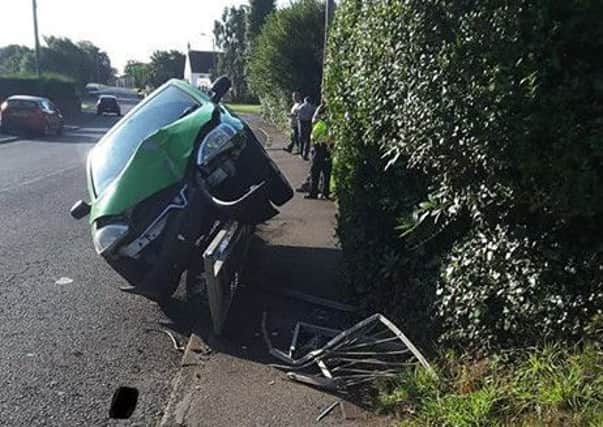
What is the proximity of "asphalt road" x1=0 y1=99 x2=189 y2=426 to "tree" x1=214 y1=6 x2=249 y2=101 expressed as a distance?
58.6 meters

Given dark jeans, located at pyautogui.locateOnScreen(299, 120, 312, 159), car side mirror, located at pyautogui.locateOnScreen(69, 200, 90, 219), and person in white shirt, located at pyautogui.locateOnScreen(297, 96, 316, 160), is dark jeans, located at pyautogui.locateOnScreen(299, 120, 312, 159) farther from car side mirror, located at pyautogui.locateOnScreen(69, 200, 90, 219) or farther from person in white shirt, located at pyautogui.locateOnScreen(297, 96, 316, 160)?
car side mirror, located at pyautogui.locateOnScreen(69, 200, 90, 219)

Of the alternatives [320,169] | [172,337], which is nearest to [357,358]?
[172,337]

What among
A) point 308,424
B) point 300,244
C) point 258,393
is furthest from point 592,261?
point 300,244

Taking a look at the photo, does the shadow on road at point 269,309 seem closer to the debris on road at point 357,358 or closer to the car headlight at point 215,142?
the debris on road at point 357,358

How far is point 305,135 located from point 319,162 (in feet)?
16.4

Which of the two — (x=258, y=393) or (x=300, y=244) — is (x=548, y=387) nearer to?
(x=258, y=393)

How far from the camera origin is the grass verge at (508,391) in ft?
9.37

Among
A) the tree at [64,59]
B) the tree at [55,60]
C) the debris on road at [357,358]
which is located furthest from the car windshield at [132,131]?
the tree at [64,59]

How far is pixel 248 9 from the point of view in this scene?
55.3 meters

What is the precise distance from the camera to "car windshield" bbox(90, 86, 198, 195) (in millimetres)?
6121

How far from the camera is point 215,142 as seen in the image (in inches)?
238

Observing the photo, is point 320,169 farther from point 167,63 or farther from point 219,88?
point 167,63

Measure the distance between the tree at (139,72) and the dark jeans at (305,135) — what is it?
335 feet

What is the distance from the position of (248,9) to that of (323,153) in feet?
157
